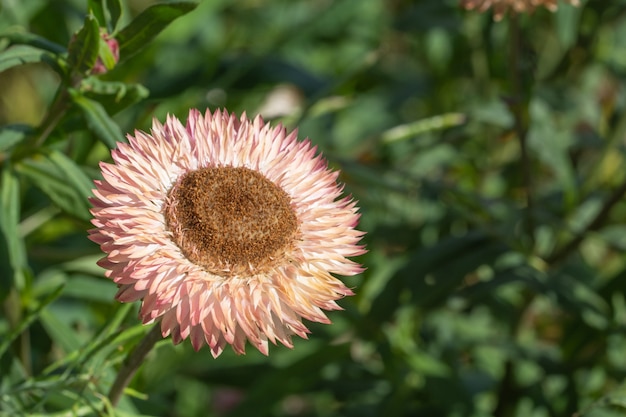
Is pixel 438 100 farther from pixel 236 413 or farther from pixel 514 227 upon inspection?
pixel 236 413

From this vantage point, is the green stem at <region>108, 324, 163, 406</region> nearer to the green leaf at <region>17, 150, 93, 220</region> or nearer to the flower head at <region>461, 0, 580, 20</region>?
the green leaf at <region>17, 150, 93, 220</region>

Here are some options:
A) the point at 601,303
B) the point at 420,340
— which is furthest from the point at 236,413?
the point at 601,303

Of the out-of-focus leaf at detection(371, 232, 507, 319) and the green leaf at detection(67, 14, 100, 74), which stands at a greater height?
the green leaf at detection(67, 14, 100, 74)

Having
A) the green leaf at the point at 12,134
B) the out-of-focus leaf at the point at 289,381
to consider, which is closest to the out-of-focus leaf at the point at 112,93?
the green leaf at the point at 12,134

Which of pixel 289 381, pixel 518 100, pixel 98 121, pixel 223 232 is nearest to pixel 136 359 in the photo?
pixel 223 232

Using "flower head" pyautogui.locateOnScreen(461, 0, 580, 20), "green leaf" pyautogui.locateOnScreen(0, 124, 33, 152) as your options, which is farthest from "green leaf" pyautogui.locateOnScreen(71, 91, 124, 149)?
"flower head" pyautogui.locateOnScreen(461, 0, 580, 20)

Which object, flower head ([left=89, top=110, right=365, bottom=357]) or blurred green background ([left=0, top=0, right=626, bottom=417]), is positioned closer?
flower head ([left=89, top=110, right=365, bottom=357])

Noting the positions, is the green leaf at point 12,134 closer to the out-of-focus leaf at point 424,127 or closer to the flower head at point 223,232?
the flower head at point 223,232
